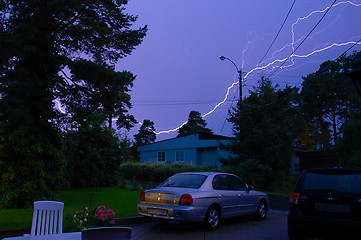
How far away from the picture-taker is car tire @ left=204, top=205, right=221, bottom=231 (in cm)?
794

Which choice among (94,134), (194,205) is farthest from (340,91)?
(194,205)

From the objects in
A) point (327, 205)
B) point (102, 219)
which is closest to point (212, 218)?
point (327, 205)

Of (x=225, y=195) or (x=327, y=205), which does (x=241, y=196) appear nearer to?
(x=225, y=195)

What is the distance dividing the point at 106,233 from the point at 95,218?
3849mm

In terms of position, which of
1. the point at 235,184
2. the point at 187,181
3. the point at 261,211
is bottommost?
the point at 261,211

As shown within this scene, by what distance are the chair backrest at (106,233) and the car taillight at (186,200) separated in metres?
5.05

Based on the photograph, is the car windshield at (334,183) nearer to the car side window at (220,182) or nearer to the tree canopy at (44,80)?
the car side window at (220,182)

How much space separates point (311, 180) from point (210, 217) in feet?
9.49

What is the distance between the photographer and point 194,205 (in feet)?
24.8

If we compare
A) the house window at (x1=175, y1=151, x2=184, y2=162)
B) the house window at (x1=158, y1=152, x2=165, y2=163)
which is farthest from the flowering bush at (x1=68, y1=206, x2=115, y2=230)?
the house window at (x1=158, y1=152, x2=165, y2=163)

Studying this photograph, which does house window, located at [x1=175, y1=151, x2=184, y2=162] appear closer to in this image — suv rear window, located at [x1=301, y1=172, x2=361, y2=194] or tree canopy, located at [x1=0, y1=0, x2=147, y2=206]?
tree canopy, located at [x1=0, y1=0, x2=147, y2=206]

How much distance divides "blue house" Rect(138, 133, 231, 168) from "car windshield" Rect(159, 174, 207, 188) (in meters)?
20.7

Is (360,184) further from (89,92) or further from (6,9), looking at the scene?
(6,9)

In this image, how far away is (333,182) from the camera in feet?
19.7
